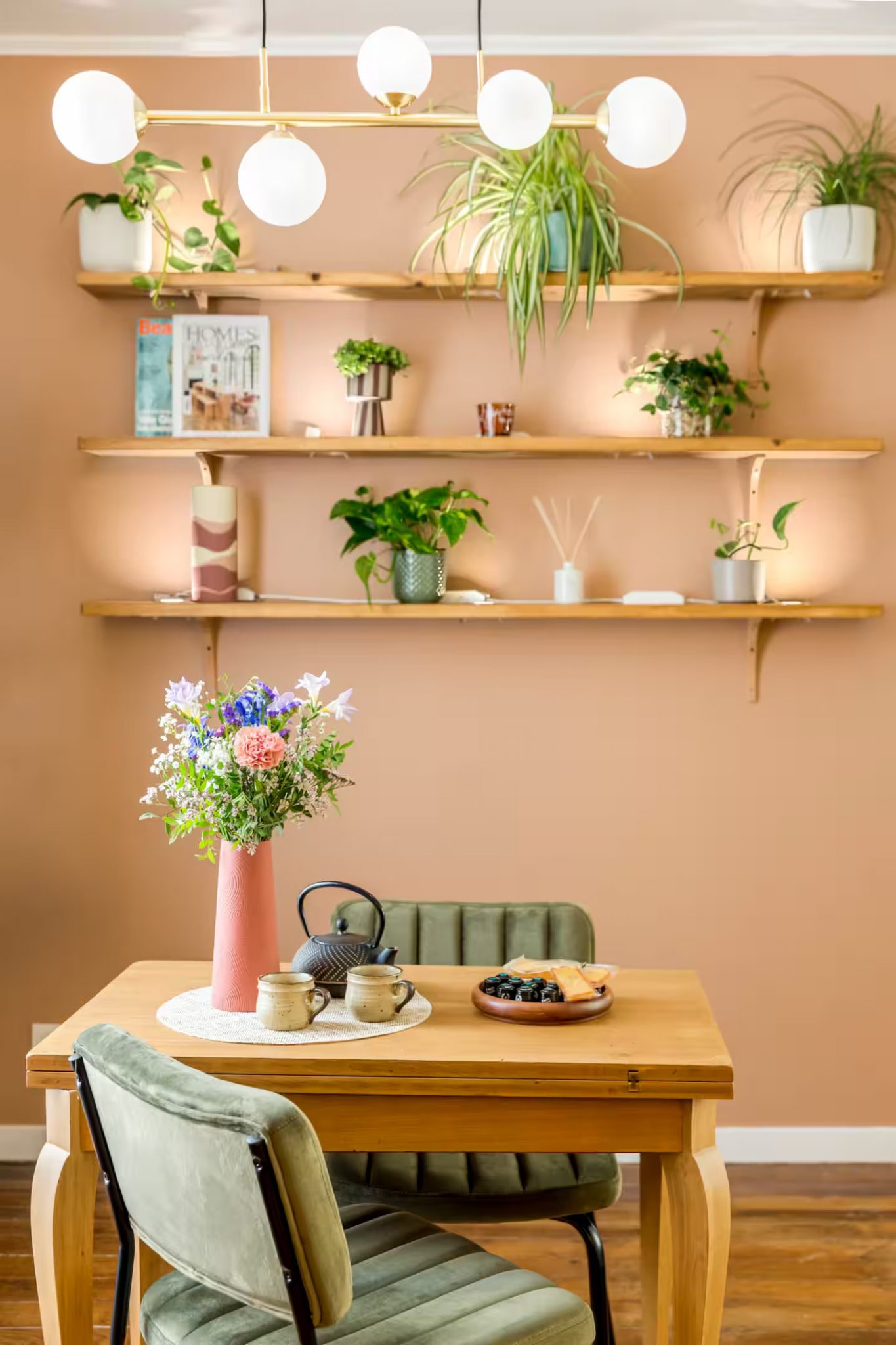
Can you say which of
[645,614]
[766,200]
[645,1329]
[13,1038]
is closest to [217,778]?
[645,1329]

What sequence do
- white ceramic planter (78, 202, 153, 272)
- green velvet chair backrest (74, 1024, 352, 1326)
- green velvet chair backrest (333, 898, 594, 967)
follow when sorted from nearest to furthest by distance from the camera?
1. green velvet chair backrest (74, 1024, 352, 1326)
2. green velvet chair backrest (333, 898, 594, 967)
3. white ceramic planter (78, 202, 153, 272)

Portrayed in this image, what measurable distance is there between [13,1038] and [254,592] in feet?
4.41

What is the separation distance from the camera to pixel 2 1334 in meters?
2.51

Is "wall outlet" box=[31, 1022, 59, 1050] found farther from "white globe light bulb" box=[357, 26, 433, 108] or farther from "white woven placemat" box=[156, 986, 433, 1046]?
"white globe light bulb" box=[357, 26, 433, 108]

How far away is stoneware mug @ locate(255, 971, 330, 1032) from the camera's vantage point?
197cm

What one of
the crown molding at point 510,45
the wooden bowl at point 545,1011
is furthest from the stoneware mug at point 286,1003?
the crown molding at point 510,45

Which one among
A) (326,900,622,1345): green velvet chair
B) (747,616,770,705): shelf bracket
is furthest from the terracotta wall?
(326,900,622,1345): green velvet chair

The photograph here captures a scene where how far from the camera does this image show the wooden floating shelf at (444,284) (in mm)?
3207

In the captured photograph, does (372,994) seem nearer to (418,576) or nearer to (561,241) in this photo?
(418,576)

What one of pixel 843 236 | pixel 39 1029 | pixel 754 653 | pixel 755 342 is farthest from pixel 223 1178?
pixel 843 236

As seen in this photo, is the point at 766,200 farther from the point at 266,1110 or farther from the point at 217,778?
the point at 266,1110

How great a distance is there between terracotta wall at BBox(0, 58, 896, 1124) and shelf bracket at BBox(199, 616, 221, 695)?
0.11ft

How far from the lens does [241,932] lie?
82.0 inches

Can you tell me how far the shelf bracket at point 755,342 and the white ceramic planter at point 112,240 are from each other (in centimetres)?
156
